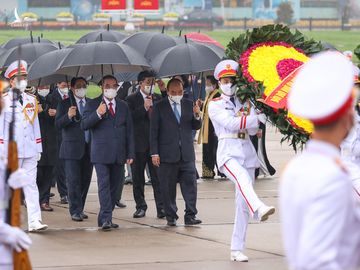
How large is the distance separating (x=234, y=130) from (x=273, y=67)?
2.16 ft

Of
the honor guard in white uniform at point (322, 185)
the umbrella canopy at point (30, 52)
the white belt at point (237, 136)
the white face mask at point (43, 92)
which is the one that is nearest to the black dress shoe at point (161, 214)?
the white face mask at point (43, 92)

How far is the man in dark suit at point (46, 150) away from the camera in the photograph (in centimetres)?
1456

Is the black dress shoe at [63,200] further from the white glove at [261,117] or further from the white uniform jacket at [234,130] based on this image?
the white glove at [261,117]

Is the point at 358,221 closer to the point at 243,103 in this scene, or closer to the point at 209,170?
the point at 243,103

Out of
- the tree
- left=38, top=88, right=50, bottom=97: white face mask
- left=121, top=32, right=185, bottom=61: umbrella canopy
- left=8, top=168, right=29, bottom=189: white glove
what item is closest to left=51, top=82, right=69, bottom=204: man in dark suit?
left=38, top=88, right=50, bottom=97: white face mask

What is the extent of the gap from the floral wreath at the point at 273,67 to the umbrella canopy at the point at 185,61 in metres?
2.72

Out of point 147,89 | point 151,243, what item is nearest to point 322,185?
point 151,243

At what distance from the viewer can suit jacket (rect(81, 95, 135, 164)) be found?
1262 centimetres

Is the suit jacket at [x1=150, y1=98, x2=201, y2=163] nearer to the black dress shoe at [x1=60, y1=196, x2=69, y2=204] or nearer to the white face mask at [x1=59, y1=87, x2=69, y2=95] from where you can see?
the white face mask at [x1=59, y1=87, x2=69, y2=95]

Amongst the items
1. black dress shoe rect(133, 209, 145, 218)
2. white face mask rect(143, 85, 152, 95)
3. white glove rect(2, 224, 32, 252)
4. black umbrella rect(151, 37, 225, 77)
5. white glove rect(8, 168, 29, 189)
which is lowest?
black dress shoe rect(133, 209, 145, 218)

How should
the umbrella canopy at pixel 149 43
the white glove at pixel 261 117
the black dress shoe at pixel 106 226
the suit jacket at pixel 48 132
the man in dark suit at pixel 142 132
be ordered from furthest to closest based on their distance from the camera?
the umbrella canopy at pixel 149 43, the suit jacket at pixel 48 132, the man in dark suit at pixel 142 132, the black dress shoe at pixel 106 226, the white glove at pixel 261 117

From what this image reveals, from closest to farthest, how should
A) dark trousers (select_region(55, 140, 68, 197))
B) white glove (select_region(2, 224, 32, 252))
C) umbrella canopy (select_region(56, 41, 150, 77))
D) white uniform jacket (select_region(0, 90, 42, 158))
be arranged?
1. white glove (select_region(2, 224, 32, 252))
2. white uniform jacket (select_region(0, 90, 42, 158))
3. umbrella canopy (select_region(56, 41, 150, 77))
4. dark trousers (select_region(55, 140, 68, 197))

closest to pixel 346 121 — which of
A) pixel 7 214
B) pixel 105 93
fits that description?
pixel 7 214

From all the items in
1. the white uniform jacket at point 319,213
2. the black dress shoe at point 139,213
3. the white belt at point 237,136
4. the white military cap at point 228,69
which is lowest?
the black dress shoe at point 139,213
